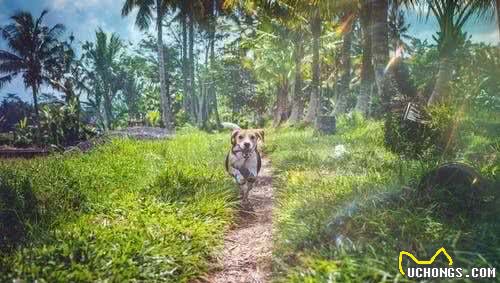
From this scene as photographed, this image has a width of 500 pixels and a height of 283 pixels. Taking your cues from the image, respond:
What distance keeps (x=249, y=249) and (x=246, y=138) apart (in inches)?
80.0

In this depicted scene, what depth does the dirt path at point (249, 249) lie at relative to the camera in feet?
14.8

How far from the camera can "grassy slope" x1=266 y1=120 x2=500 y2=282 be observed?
372cm

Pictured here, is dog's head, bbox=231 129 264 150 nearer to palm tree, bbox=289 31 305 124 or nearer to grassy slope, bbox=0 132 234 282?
grassy slope, bbox=0 132 234 282

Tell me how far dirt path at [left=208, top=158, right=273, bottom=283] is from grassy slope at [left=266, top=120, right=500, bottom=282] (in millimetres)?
200

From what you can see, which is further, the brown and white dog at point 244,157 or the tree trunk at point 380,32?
the tree trunk at point 380,32

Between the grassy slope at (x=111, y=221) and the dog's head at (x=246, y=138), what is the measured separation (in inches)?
29.5

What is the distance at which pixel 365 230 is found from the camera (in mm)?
4582

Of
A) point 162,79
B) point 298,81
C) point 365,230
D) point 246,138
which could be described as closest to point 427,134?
point 246,138

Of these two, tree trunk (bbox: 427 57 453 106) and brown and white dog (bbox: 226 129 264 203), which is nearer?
brown and white dog (bbox: 226 129 264 203)

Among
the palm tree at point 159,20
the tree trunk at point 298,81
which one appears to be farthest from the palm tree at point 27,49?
the tree trunk at point 298,81

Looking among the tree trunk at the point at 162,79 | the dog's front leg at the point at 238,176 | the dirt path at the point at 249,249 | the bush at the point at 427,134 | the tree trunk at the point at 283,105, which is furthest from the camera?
the tree trunk at the point at 283,105

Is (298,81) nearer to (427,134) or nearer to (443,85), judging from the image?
(443,85)

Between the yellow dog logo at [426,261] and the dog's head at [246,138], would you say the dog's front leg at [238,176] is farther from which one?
the yellow dog logo at [426,261]

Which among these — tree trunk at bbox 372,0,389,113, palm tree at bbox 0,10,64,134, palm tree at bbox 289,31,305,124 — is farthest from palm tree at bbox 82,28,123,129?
tree trunk at bbox 372,0,389,113
